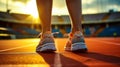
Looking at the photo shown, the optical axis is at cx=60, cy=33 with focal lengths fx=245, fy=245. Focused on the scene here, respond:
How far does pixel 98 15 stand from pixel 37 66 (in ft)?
91.2

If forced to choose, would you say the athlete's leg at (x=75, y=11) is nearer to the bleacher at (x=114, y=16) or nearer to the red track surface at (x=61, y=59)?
the red track surface at (x=61, y=59)

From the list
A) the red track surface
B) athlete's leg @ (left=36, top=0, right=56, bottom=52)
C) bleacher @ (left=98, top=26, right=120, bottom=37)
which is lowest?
bleacher @ (left=98, top=26, right=120, bottom=37)

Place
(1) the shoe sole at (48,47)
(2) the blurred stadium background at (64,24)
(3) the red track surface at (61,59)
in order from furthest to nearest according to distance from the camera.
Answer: (2) the blurred stadium background at (64,24)
(1) the shoe sole at (48,47)
(3) the red track surface at (61,59)

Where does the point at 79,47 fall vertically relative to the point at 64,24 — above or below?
above

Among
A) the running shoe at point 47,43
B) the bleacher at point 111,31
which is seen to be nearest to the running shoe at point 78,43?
the running shoe at point 47,43

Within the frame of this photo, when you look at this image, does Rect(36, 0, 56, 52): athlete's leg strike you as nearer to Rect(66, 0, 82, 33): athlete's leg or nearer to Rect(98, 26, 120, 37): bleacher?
Rect(66, 0, 82, 33): athlete's leg

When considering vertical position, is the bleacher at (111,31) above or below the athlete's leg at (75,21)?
below

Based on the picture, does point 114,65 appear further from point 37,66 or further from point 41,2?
point 41,2

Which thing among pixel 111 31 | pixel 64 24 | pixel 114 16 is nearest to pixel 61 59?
pixel 111 31

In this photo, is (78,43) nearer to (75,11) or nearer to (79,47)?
(79,47)

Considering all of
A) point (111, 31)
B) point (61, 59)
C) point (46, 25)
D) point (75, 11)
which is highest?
point (75, 11)

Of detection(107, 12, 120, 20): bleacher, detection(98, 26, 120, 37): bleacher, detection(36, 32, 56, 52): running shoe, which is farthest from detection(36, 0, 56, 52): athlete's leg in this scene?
detection(107, 12, 120, 20): bleacher

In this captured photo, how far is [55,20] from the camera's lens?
93.7ft

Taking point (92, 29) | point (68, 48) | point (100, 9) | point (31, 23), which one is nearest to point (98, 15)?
point (92, 29)
